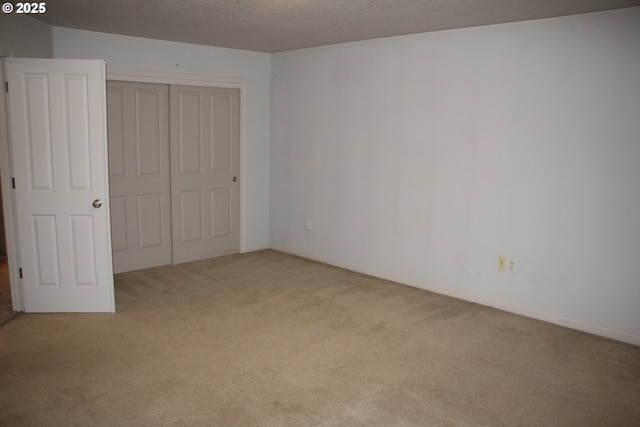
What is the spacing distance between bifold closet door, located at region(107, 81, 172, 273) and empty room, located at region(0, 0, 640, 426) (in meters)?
0.02

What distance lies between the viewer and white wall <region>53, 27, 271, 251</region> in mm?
4973

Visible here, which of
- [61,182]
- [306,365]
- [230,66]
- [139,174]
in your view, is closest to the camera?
[306,365]

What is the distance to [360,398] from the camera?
301cm

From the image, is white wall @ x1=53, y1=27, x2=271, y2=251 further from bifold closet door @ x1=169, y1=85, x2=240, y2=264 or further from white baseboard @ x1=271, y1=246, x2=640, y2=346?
white baseboard @ x1=271, y1=246, x2=640, y2=346

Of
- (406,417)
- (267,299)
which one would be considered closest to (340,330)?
(267,299)

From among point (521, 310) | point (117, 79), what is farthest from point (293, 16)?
point (521, 310)

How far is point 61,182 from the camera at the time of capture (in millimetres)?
4074

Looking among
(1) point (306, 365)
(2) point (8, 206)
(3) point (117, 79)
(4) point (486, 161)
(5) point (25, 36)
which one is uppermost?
(5) point (25, 36)

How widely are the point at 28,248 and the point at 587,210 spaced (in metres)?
4.38

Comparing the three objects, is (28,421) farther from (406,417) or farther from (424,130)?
(424,130)

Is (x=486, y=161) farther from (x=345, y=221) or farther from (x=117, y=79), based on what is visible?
(x=117, y=79)

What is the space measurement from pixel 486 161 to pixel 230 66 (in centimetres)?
315

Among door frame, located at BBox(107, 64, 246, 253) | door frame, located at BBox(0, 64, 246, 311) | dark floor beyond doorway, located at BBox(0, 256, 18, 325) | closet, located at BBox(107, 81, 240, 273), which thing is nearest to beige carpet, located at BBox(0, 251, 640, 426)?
dark floor beyond doorway, located at BBox(0, 256, 18, 325)

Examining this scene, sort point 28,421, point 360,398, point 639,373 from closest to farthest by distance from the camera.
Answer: point 28,421 → point 360,398 → point 639,373
